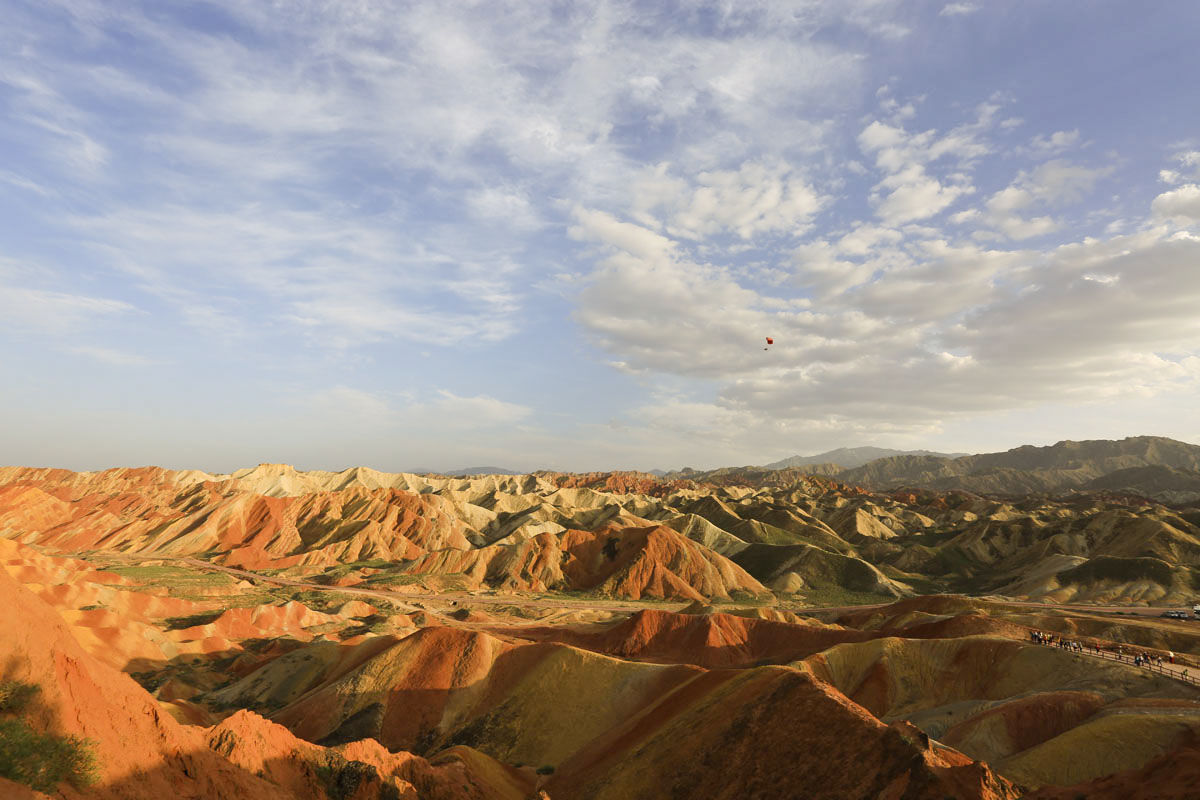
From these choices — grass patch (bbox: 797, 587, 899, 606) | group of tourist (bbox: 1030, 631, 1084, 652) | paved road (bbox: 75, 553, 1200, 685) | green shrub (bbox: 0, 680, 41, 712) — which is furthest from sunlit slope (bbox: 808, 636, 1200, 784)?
grass patch (bbox: 797, 587, 899, 606)

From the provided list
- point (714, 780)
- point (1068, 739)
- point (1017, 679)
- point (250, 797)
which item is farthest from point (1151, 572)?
point (250, 797)

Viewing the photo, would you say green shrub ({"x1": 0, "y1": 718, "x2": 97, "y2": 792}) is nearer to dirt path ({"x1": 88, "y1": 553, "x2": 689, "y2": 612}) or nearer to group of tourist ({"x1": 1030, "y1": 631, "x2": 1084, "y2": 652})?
group of tourist ({"x1": 1030, "y1": 631, "x2": 1084, "y2": 652})

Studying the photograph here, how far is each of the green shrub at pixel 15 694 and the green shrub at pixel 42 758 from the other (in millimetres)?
770

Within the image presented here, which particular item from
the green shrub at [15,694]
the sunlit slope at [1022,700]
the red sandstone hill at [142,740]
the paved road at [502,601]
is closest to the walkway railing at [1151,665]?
the sunlit slope at [1022,700]

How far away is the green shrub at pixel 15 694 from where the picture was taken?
58.4ft

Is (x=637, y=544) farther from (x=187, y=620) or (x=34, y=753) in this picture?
(x=34, y=753)

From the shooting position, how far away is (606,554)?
12525 centimetres

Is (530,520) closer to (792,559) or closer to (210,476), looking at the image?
(792,559)

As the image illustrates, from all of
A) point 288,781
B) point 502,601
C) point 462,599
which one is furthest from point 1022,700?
point 462,599

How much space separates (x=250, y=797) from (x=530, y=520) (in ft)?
452

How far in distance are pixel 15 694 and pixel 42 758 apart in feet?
8.56

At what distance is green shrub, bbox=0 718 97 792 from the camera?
16094 millimetres

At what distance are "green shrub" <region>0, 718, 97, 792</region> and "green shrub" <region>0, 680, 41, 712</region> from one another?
0.77 m

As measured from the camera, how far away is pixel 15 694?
18156 mm
